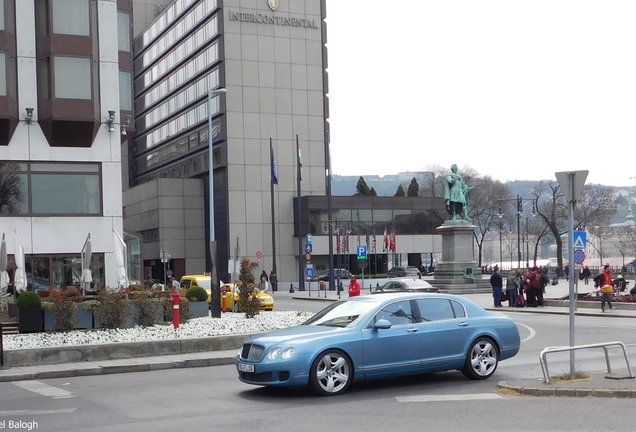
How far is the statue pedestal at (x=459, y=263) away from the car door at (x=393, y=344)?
132ft

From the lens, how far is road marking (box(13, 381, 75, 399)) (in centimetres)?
1385

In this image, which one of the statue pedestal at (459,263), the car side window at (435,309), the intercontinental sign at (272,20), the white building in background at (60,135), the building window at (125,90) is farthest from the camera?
the intercontinental sign at (272,20)

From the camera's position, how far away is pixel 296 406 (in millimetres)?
11719

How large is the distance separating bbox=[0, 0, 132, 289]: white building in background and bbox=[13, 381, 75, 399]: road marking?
56.2ft

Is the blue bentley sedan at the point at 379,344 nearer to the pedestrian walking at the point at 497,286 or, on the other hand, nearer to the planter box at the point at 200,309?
the planter box at the point at 200,309

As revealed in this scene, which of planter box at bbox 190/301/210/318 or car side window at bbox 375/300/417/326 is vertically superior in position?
car side window at bbox 375/300/417/326

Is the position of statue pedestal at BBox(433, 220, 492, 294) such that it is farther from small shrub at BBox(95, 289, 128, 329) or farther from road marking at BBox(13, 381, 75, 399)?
road marking at BBox(13, 381, 75, 399)

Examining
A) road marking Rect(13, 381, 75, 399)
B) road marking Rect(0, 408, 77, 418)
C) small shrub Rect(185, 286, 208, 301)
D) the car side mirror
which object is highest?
the car side mirror

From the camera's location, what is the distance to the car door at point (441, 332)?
43.9ft

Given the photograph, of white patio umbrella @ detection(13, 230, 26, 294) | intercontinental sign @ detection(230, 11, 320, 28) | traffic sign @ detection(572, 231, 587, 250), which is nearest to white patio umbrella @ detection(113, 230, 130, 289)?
white patio umbrella @ detection(13, 230, 26, 294)

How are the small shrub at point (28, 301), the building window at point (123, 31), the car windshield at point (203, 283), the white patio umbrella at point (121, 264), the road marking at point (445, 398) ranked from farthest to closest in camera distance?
the building window at point (123, 31), the car windshield at point (203, 283), the white patio umbrella at point (121, 264), the small shrub at point (28, 301), the road marking at point (445, 398)

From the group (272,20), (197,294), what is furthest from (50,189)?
(272,20)

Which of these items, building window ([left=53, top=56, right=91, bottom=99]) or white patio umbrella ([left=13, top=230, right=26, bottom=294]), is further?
building window ([left=53, top=56, right=91, bottom=99])

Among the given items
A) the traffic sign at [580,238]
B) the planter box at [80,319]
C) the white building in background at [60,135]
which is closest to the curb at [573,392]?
the planter box at [80,319]
